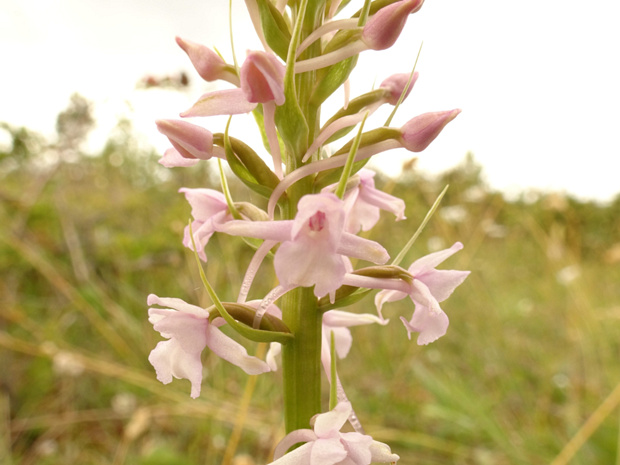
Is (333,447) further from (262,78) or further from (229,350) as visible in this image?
(262,78)

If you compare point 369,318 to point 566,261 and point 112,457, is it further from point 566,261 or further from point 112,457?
point 566,261

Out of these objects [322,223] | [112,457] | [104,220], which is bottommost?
[112,457]

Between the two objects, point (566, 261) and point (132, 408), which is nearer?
point (132, 408)

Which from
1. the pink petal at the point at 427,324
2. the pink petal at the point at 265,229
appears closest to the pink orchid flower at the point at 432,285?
the pink petal at the point at 427,324

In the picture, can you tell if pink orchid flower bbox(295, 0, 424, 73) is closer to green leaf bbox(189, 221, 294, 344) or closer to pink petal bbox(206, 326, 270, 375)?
green leaf bbox(189, 221, 294, 344)

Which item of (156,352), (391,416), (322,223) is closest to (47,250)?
(391,416)

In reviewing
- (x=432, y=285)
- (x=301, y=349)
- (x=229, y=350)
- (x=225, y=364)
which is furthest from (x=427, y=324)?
(x=225, y=364)
